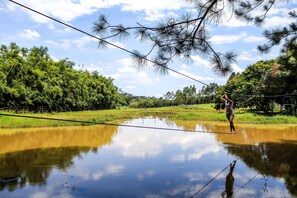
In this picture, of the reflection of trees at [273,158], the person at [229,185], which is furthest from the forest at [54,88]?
the person at [229,185]

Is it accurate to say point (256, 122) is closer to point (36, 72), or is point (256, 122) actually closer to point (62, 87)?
point (36, 72)

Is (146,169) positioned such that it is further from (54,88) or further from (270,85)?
(54,88)

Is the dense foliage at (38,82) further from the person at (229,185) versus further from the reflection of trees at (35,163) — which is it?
the person at (229,185)

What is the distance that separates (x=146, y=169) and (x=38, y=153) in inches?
211

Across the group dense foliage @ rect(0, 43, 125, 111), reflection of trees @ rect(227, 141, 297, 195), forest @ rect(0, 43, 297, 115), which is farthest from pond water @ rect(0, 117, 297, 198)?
dense foliage @ rect(0, 43, 125, 111)

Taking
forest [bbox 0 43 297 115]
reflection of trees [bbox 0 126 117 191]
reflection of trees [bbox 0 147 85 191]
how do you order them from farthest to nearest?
forest [bbox 0 43 297 115] < reflection of trees [bbox 0 126 117 191] < reflection of trees [bbox 0 147 85 191]

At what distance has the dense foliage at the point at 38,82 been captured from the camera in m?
30.7

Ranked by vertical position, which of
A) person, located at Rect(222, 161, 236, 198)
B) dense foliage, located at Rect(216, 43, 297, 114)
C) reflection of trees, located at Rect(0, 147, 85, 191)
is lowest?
person, located at Rect(222, 161, 236, 198)

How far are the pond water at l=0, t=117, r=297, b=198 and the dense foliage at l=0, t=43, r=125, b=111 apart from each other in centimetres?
1467

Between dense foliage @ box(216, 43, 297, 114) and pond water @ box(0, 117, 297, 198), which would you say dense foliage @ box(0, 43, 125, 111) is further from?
dense foliage @ box(216, 43, 297, 114)

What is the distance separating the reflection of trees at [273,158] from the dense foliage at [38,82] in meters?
21.7

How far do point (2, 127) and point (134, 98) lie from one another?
99.8 metres

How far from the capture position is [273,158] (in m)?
12.5

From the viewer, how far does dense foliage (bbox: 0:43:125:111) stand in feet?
101
